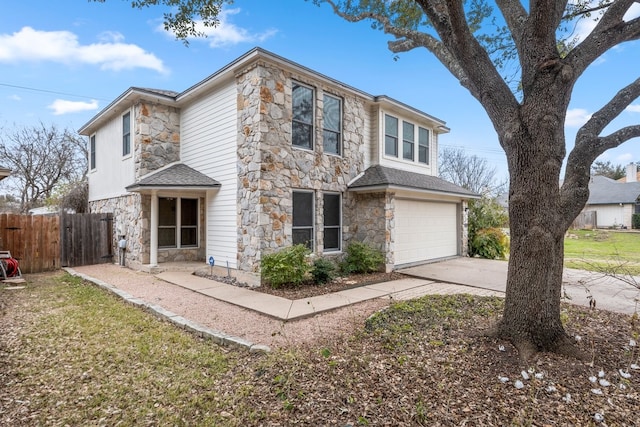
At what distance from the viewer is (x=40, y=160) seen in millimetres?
18516

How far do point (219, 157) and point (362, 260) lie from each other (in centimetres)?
490

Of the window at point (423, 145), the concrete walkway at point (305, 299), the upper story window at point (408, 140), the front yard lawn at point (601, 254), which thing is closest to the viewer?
the concrete walkway at point (305, 299)

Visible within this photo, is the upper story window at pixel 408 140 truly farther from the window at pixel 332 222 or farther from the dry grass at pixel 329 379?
the dry grass at pixel 329 379

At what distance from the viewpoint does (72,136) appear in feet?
63.3

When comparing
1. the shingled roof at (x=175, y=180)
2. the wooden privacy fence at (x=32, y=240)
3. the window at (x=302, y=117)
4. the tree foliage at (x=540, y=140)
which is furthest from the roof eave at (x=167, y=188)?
the tree foliage at (x=540, y=140)

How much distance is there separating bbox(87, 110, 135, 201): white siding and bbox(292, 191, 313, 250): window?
17.4 feet

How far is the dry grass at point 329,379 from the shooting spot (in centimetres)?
271

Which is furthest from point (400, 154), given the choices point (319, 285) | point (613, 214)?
point (613, 214)

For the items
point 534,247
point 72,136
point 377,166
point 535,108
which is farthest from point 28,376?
point 72,136

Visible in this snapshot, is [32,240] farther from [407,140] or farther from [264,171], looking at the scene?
[407,140]

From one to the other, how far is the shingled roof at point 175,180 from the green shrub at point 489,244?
10232mm

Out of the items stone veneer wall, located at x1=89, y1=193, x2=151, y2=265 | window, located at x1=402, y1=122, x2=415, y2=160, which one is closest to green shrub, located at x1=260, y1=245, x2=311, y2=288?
stone veneer wall, located at x1=89, y1=193, x2=151, y2=265

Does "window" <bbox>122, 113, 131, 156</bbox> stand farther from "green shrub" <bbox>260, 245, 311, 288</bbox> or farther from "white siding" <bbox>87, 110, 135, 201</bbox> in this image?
"green shrub" <bbox>260, 245, 311, 288</bbox>

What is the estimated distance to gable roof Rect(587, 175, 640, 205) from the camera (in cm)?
2833
